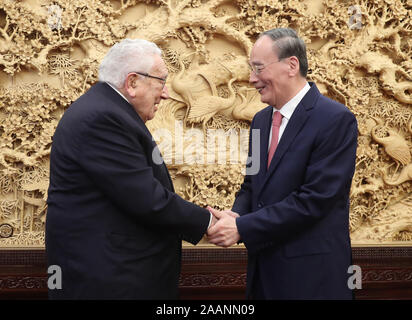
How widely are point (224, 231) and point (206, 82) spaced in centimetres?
154

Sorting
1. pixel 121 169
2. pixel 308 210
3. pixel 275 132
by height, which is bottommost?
pixel 308 210

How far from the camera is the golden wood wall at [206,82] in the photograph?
3150 millimetres

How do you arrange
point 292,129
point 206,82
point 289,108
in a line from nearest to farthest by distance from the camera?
point 292,129
point 289,108
point 206,82

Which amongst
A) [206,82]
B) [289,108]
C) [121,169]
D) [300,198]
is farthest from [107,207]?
[206,82]

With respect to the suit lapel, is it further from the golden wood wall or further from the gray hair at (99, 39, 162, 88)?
the golden wood wall

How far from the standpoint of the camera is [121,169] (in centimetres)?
179

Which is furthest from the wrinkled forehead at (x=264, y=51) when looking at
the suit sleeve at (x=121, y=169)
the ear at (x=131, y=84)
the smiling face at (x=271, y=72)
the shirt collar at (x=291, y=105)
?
the suit sleeve at (x=121, y=169)

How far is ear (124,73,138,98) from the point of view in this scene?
1.96 meters

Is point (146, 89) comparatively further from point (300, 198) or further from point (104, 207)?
point (300, 198)

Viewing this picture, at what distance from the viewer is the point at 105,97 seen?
1.90 metres

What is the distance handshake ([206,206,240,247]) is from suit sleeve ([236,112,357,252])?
0.60ft

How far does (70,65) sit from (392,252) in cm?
266

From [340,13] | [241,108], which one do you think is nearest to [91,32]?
[241,108]

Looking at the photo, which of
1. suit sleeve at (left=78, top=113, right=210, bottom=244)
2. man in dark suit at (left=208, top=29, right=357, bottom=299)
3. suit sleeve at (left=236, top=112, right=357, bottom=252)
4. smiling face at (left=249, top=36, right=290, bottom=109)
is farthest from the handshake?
smiling face at (left=249, top=36, right=290, bottom=109)
